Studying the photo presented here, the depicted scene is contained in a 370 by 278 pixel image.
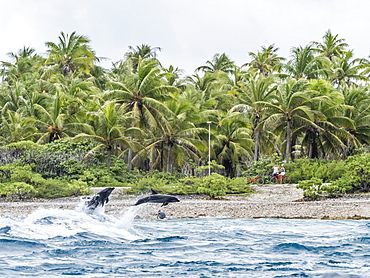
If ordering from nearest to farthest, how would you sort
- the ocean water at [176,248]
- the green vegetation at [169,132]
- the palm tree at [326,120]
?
the ocean water at [176,248], the green vegetation at [169,132], the palm tree at [326,120]

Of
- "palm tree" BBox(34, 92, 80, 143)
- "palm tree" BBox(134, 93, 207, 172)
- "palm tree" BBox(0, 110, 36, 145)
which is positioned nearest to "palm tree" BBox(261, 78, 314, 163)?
"palm tree" BBox(134, 93, 207, 172)

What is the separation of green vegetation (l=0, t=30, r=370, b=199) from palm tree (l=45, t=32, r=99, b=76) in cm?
12

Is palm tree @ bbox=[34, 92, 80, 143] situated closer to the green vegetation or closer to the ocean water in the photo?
the green vegetation

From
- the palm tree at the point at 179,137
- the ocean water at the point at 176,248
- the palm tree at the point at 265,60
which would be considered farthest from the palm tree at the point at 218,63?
the ocean water at the point at 176,248

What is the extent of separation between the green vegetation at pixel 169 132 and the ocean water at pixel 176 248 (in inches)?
388

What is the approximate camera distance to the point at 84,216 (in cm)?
1541

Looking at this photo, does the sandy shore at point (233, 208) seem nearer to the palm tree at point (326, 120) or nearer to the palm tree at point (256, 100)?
the palm tree at point (326, 120)

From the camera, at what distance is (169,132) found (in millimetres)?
36656

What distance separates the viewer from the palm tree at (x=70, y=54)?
159 ft

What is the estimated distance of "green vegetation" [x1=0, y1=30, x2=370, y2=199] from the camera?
27812 millimetres

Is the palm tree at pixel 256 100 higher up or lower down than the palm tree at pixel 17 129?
higher up

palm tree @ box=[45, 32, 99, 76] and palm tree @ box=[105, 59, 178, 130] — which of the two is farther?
palm tree @ box=[45, 32, 99, 76]

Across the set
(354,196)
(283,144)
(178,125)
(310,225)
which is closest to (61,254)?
(310,225)

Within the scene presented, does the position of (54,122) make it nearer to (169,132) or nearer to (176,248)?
(169,132)
